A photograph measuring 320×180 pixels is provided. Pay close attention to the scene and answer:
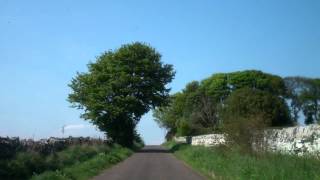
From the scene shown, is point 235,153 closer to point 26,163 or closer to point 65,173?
point 65,173

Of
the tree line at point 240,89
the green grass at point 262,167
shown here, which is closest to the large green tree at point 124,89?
the tree line at point 240,89

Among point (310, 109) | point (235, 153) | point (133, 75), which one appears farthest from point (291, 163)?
point (310, 109)

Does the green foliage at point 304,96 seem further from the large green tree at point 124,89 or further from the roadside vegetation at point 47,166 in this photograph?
the roadside vegetation at point 47,166

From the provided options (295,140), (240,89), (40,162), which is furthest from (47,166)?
(240,89)

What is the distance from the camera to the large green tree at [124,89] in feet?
236

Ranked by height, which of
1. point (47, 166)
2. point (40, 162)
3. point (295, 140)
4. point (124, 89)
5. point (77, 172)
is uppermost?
point (124, 89)

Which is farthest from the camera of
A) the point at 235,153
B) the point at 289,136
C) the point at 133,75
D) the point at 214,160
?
the point at 133,75

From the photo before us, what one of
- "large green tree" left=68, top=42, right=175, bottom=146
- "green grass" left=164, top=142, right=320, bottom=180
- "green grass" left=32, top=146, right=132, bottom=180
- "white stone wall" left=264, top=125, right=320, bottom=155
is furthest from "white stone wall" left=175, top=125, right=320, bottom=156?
"large green tree" left=68, top=42, right=175, bottom=146

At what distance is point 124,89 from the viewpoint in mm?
71812

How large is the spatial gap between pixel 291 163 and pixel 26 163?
1312 cm

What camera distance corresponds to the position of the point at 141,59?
73.8 meters

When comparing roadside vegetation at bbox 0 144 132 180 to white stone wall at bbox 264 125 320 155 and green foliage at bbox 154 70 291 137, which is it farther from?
green foliage at bbox 154 70 291 137

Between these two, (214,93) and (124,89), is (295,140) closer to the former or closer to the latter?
(124,89)

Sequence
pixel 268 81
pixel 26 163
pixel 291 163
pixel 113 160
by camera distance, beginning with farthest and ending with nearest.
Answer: pixel 268 81
pixel 113 160
pixel 26 163
pixel 291 163
